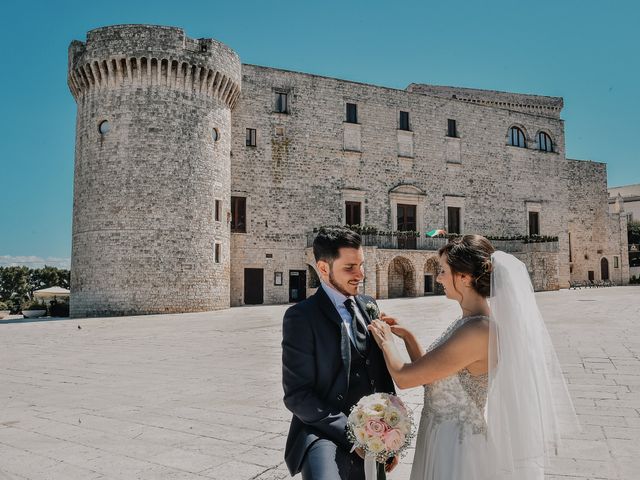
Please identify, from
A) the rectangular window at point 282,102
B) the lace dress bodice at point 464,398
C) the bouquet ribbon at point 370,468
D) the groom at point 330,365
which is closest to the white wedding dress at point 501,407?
the lace dress bodice at point 464,398

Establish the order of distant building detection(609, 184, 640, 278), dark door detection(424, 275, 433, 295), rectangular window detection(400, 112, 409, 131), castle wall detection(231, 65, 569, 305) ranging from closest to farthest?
castle wall detection(231, 65, 569, 305), dark door detection(424, 275, 433, 295), rectangular window detection(400, 112, 409, 131), distant building detection(609, 184, 640, 278)

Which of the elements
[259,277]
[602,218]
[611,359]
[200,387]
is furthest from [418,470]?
[602,218]

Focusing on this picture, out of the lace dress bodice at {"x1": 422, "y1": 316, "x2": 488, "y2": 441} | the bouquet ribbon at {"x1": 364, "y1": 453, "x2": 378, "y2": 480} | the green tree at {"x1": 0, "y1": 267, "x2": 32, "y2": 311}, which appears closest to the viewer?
the bouquet ribbon at {"x1": 364, "y1": 453, "x2": 378, "y2": 480}

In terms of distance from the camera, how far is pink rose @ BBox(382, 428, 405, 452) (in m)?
2.16

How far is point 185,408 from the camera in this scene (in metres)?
5.43

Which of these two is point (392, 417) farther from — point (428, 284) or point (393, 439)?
point (428, 284)

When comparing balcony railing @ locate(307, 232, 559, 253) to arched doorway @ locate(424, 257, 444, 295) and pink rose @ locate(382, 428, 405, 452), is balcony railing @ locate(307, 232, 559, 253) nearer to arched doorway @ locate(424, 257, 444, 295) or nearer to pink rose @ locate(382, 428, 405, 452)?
arched doorway @ locate(424, 257, 444, 295)

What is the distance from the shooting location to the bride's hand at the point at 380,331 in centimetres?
240

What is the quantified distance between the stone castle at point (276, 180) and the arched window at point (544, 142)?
8cm

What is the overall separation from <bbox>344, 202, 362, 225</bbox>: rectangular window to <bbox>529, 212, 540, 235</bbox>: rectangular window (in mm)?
12347

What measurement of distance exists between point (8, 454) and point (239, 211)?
2053 cm

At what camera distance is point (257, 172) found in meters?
24.7

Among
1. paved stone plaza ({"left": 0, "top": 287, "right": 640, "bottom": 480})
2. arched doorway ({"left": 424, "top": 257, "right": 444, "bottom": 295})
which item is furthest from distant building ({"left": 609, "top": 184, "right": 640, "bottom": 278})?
paved stone plaza ({"left": 0, "top": 287, "right": 640, "bottom": 480})

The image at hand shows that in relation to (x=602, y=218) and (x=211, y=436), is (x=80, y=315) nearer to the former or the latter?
(x=211, y=436)
